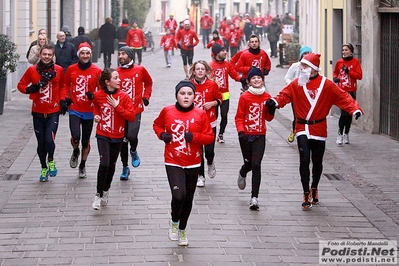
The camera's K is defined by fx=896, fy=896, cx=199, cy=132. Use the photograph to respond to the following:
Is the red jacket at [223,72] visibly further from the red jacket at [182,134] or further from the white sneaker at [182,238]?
the white sneaker at [182,238]

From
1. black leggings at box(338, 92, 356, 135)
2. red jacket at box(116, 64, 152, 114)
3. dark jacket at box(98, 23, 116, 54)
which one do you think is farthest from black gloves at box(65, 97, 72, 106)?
dark jacket at box(98, 23, 116, 54)

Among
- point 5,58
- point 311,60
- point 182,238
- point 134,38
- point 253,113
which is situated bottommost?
point 182,238

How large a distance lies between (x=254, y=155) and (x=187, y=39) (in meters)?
18.0

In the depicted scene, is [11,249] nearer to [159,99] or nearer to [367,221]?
[367,221]

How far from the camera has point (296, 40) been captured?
34000 mm

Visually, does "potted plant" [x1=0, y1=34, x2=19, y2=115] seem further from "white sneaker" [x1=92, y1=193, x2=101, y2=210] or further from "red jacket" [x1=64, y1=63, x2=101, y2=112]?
"white sneaker" [x1=92, y1=193, x2=101, y2=210]

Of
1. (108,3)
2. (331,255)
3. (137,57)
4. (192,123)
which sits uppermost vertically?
(108,3)

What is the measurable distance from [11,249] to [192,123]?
2.00m

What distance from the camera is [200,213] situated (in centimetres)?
960

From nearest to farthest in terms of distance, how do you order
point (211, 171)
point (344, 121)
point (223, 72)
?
point (211, 171), point (223, 72), point (344, 121)

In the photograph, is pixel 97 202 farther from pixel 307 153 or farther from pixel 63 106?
pixel 307 153

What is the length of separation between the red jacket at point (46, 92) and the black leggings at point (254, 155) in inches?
98.5

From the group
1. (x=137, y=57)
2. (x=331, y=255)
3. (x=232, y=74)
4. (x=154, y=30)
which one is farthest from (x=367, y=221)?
(x=154, y=30)

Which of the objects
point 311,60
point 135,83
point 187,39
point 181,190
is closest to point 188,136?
point 181,190
